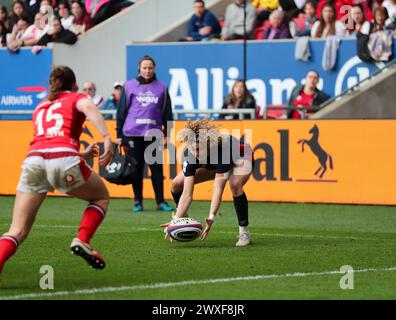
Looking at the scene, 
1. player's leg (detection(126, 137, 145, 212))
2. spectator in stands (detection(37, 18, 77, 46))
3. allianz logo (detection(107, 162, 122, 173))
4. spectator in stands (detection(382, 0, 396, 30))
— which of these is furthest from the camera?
spectator in stands (detection(37, 18, 77, 46))

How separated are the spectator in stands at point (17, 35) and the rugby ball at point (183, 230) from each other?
14.6 meters

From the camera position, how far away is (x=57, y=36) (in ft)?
83.3

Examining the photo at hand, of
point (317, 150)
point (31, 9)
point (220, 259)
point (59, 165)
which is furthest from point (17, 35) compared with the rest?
point (59, 165)

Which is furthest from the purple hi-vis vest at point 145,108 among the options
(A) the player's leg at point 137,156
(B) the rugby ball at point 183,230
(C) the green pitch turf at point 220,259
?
(B) the rugby ball at point 183,230

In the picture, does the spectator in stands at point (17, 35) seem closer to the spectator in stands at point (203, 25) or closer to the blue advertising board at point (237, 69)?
the blue advertising board at point (237, 69)

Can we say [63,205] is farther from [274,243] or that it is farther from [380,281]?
[380,281]

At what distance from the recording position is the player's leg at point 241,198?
1229cm

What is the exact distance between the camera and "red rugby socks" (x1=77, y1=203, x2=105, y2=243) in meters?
9.26

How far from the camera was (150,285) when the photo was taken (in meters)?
9.15

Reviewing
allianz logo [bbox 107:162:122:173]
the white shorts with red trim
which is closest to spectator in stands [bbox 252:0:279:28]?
allianz logo [bbox 107:162:122:173]

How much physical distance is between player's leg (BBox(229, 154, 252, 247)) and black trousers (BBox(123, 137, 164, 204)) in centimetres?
453

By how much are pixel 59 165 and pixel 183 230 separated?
3317 mm

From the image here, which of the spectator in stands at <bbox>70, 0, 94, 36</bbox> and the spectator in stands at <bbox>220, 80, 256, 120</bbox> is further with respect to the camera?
the spectator in stands at <bbox>70, 0, 94, 36</bbox>

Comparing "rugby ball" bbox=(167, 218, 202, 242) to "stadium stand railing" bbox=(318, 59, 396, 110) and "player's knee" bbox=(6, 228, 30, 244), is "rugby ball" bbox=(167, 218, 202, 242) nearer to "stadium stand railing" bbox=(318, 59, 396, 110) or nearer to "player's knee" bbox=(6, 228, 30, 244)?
"player's knee" bbox=(6, 228, 30, 244)
